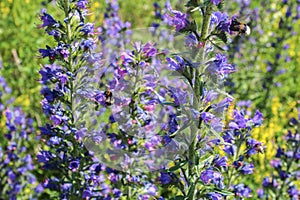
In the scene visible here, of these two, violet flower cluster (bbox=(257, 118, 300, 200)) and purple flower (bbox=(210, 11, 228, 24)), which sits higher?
purple flower (bbox=(210, 11, 228, 24))

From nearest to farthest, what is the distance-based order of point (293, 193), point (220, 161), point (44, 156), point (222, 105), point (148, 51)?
point (222, 105), point (220, 161), point (148, 51), point (44, 156), point (293, 193)

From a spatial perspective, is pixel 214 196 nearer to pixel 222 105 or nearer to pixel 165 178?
pixel 165 178

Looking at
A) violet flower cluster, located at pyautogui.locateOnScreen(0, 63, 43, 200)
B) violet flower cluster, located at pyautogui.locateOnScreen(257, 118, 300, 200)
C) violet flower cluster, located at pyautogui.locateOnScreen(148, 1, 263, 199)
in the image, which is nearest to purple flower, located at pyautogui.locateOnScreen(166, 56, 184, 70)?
violet flower cluster, located at pyautogui.locateOnScreen(148, 1, 263, 199)

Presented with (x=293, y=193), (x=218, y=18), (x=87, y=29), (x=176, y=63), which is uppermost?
(x=87, y=29)

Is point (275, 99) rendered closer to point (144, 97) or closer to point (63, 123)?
point (144, 97)

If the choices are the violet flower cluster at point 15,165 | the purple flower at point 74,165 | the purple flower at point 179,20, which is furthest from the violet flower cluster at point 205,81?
the violet flower cluster at point 15,165

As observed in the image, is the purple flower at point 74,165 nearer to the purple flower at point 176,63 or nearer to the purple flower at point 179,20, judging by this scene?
the purple flower at point 176,63

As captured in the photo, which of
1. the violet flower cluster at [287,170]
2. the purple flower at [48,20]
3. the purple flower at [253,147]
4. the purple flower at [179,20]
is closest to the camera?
the purple flower at [179,20]

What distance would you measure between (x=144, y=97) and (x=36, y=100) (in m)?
3.49

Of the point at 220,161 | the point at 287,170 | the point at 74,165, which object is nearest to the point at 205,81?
the point at 220,161

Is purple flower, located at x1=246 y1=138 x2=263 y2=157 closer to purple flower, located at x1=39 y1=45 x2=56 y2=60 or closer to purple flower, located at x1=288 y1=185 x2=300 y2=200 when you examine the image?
purple flower, located at x1=288 y1=185 x2=300 y2=200

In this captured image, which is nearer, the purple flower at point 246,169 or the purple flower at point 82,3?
the purple flower at point 82,3

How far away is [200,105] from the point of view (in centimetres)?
285

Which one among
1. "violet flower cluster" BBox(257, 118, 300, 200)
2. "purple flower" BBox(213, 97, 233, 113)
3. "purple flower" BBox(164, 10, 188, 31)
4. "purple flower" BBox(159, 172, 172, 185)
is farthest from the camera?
"violet flower cluster" BBox(257, 118, 300, 200)
